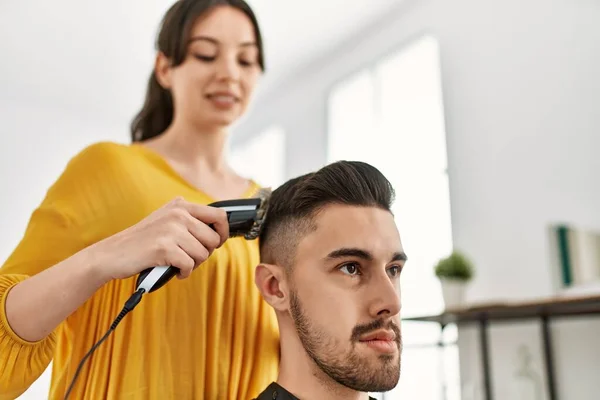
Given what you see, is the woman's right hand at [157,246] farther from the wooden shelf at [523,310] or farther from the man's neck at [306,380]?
the wooden shelf at [523,310]

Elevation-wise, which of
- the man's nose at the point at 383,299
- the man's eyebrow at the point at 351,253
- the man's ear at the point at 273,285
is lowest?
the man's nose at the point at 383,299

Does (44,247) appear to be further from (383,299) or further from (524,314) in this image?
(524,314)

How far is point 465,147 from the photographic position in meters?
3.22

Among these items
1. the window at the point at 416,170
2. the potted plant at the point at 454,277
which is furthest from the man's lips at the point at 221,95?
the window at the point at 416,170

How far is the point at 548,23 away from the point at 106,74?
10.9ft

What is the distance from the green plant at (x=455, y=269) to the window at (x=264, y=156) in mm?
2403

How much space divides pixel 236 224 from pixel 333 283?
0.20 meters

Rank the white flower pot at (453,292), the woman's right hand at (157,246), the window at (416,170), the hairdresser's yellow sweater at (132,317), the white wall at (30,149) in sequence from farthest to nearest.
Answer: the white wall at (30,149), the window at (416,170), the white flower pot at (453,292), the hairdresser's yellow sweater at (132,317), the woman's right hand at (157,246)

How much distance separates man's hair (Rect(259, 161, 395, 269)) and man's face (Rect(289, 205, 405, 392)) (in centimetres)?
2

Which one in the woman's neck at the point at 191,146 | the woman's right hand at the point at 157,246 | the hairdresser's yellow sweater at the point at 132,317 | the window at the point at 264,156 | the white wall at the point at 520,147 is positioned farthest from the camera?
the window at the point at 264,156

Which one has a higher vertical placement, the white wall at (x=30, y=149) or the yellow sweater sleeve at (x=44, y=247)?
the white wall at (x=30, y=149)

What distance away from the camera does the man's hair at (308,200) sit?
1.04 metres

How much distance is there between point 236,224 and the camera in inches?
35.3

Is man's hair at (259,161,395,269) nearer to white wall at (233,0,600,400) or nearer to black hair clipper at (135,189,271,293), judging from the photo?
black hair clipper at (135,189,271,293)
